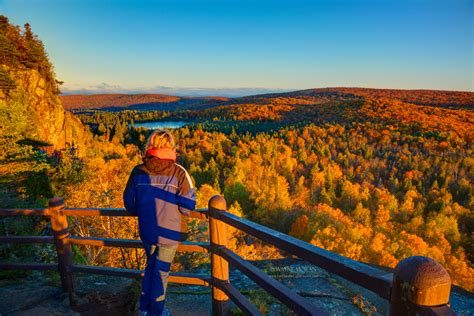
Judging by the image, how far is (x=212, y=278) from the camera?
12.0 ft

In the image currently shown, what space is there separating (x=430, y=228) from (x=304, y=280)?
6062 cm

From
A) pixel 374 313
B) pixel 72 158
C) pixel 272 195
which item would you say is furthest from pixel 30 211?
pixel 272 195

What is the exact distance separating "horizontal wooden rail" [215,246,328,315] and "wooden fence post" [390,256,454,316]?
33.7 inches

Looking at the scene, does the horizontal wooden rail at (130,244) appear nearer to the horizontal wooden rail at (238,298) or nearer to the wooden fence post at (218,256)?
the wooden fence post at (218,256)

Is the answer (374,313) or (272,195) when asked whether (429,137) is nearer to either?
(272,195)

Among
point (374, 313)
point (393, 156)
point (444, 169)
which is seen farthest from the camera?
point (393, 156)

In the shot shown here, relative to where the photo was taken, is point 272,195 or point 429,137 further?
point 429,137

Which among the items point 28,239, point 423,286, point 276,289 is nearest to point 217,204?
point 276,289

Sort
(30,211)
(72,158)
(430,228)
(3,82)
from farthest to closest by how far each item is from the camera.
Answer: (430,228)
(72,158)
(3,82)
(30,211)

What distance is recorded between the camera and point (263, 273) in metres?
2.95

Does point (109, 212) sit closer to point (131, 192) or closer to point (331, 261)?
point (131, 192)

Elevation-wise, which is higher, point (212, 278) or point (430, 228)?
point (212, 278)

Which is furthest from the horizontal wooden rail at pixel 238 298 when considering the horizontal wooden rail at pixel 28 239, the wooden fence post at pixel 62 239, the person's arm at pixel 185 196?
the horizontal wooden rail at pixel 28 239

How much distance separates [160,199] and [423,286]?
2.41 meters
